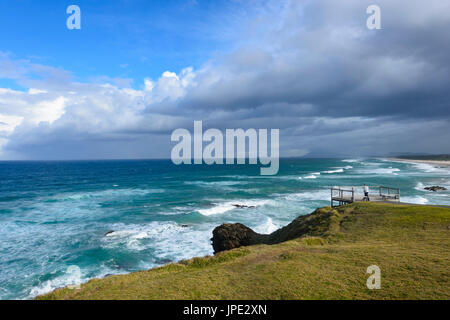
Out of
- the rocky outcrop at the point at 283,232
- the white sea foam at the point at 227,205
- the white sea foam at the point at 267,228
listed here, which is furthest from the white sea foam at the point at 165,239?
the white sea foam at the point at 227,205

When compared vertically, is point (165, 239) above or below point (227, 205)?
below

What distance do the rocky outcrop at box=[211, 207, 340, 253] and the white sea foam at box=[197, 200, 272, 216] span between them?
15386mm

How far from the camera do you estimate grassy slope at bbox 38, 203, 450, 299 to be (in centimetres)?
1007

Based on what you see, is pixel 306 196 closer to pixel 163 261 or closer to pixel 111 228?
pixel 111 228

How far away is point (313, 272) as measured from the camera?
11.7 metres

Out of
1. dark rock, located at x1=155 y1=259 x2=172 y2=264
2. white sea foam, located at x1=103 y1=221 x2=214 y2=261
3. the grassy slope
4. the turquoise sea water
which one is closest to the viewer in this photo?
the grassy slope

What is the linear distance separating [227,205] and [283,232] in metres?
23.0

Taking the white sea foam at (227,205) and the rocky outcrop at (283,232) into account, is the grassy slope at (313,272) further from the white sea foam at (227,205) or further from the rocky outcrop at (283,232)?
the white sea foam at (227,205)

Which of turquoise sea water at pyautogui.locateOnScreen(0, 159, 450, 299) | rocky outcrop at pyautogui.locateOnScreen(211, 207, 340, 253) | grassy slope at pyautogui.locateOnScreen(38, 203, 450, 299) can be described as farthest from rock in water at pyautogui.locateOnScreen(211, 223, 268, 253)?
grassy slope at pyautogui.locateOnScreen(38, 203, 450, 299)

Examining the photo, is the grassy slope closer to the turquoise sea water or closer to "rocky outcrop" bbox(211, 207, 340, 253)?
"rocky outcrop" bbox(211, 207, 340, 253)

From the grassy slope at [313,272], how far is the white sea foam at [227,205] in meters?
25.5

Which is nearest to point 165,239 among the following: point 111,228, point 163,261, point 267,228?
point 163,261

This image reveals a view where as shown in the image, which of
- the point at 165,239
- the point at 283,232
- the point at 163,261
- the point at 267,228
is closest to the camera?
the point at 163,261
